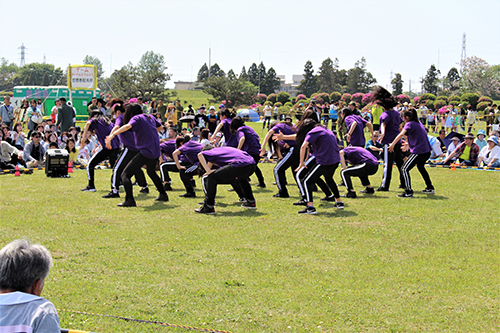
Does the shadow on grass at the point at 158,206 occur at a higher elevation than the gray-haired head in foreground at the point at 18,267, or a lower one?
lower

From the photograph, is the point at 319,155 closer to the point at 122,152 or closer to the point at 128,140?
the point at 128,140

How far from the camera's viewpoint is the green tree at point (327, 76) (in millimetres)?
94544

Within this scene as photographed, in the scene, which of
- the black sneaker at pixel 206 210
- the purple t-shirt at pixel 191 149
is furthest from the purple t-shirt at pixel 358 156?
the black sneaker at pixel 206 210

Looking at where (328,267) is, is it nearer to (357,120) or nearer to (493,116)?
(357,120)

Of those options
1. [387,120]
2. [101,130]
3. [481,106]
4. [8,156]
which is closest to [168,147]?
[101,130]

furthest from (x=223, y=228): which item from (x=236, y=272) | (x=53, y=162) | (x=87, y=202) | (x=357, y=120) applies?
(x=53, y=162)

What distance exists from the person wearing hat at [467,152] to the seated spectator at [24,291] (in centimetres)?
1643

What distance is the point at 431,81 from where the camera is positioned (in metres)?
84.7

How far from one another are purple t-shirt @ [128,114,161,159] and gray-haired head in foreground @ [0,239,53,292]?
7.15 metres

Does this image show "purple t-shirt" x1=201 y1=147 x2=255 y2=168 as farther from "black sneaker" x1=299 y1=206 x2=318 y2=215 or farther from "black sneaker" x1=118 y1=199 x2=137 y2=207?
"black sneaker" x1=118 y1=199 x2=137 y2=207

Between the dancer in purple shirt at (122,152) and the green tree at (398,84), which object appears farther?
the green tree at (398,84)

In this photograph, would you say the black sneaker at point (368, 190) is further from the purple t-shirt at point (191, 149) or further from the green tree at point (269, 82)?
the green tree at point (269, 82)

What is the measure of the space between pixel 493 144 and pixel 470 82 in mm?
69403

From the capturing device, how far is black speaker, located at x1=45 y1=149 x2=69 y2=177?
13.5 meters
